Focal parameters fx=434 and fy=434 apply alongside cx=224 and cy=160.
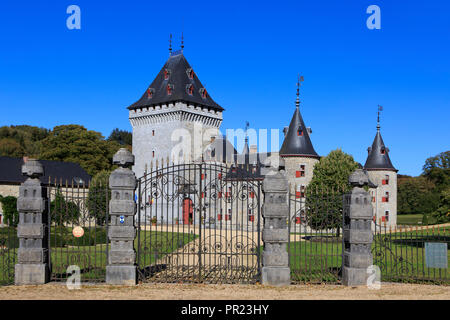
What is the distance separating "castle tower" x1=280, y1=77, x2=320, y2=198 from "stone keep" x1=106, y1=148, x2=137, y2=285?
28842 millimetres

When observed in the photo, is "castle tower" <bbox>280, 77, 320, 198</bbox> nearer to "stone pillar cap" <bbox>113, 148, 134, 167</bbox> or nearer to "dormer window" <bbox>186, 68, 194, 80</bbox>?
"dormer window" <bbox>186, 68, 194, 80</bbox>

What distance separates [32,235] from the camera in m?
11.6

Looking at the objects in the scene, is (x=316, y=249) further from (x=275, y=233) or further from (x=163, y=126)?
(x=163, y=126)

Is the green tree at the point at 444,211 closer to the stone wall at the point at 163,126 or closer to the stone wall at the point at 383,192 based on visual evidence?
the stone wall at the point at 383,192

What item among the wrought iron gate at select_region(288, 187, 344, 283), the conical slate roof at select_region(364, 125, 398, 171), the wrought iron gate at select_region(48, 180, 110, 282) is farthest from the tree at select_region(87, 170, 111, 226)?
the conical slate roof at select_region(364, 125, 398, 171)

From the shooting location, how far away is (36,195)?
11750 millimetres

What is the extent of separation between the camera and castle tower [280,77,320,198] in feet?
129

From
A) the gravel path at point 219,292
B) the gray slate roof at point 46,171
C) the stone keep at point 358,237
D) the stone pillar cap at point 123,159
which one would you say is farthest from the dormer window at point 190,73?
the gravel path at point 219,292

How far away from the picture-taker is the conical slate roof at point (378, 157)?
45062 millimetres

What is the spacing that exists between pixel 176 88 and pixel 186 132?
5523 millimetres
